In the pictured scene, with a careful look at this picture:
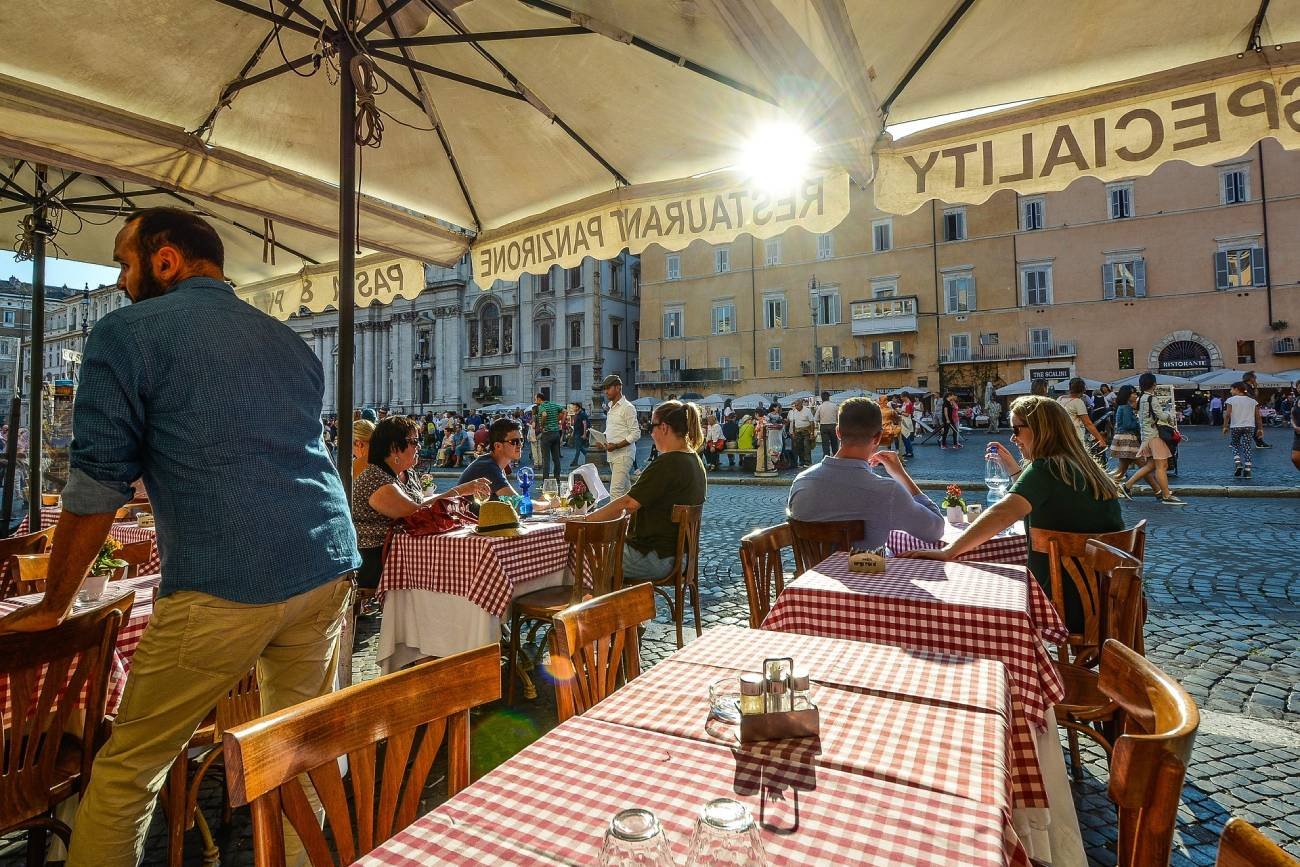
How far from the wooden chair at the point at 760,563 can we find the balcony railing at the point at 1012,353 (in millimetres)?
33741

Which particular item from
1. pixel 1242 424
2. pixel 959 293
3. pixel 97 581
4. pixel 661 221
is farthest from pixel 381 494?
pixel 959 293

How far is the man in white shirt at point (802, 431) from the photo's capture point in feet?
53.0

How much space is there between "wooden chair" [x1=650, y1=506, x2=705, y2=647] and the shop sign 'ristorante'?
1.61 m

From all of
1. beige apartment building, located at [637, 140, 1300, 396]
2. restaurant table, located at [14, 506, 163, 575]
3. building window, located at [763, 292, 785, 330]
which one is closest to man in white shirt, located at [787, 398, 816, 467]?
restaurant table, located at [14, 506, 163, 575]

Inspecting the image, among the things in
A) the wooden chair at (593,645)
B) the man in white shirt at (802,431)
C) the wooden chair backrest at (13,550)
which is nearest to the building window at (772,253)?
the man in white shirt at (802,431)

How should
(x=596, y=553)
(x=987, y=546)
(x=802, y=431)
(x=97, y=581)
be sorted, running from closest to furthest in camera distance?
(x=97, y=581)
(x=987, y=546)
(x=596, y=553)
(x=802, y=431)

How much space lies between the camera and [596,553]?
373 centimetres

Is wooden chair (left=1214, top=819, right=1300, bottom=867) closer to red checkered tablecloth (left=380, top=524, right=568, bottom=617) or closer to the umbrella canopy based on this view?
red checkered tablecloth (left=380, top=524, right=568, bottom=617)

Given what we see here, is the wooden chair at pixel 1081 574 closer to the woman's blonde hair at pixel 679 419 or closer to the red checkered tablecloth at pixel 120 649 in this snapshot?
the woman's blonde hair at pixel 679 419

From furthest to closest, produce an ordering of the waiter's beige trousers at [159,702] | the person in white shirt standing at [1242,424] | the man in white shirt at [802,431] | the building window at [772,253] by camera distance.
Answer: the building window at [772,253]
the man in white shirt at [802,431]
the person in white shirt standing at [1242,424]
the waiter's beige trousers at [159,702]

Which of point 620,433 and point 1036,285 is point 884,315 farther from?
point 620,433

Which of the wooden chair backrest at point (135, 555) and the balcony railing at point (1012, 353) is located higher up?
the balcony railing at point (1012, 353)

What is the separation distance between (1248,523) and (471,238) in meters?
8.47

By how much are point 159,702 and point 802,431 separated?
15.3 m
